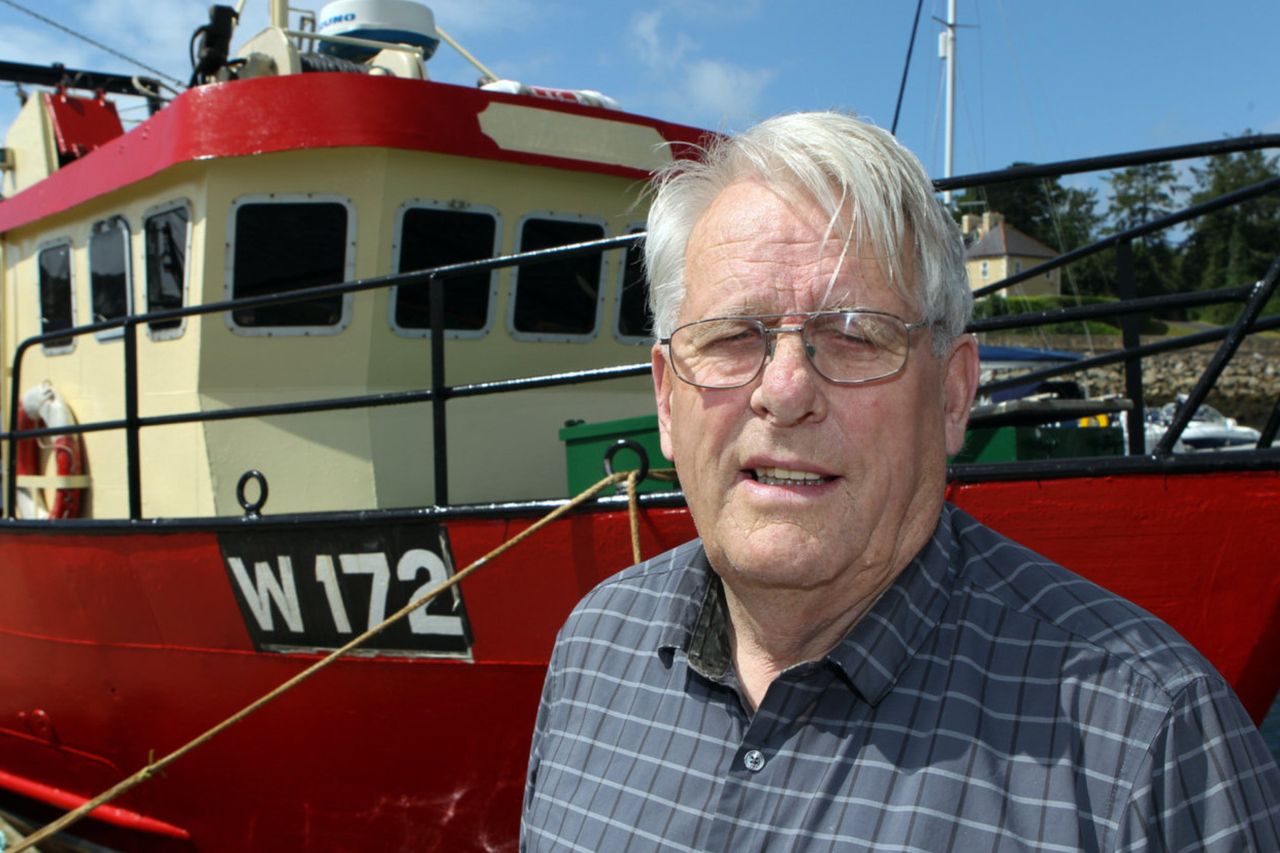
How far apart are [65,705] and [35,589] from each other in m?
0.49

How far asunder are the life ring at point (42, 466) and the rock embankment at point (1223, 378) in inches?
1149

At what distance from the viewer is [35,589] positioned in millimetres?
4590

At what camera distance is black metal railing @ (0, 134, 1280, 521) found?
2586 mm

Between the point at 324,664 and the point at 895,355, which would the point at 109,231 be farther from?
the point at 895,355

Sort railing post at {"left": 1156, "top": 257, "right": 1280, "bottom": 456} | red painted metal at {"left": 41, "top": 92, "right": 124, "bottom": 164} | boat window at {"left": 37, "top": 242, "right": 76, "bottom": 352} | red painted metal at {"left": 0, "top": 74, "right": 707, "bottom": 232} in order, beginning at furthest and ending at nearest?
red painted metal at {"left": 41, "top": 92, "right": 124, "bottom": 164} < boat window at {"left": 37, "top": 242, "right": 76, "bottom": 352} < red painted metal at {"left": 0, "top": 74, "right": 707, "bottom": 232} < railing post at {"left": 1156, "top": 257, "right": 1280, "bottom": 456}

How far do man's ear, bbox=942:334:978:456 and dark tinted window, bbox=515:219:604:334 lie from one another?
11.1ft

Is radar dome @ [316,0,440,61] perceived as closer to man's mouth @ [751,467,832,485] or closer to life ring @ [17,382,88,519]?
life ring @ [17,382,88,519]

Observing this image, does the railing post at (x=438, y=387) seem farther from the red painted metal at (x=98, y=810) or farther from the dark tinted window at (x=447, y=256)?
the red painted metal at (x=98, y=810)

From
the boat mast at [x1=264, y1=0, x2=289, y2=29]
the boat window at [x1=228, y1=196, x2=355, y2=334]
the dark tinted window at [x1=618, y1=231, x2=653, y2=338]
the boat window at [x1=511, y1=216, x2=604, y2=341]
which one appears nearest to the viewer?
the boat window at [x1=228, y1=196, x2=355, y2=334]

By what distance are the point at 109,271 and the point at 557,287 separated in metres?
2.09

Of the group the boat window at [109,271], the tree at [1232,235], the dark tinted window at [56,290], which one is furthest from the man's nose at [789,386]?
the tree at [1232,235]

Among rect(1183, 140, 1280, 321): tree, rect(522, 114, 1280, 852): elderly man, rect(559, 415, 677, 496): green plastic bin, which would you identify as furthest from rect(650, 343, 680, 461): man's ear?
rect(1183, 140, 1280, 321): tree

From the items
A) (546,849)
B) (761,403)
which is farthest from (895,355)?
(546,849)

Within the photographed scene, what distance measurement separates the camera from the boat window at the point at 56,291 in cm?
549
